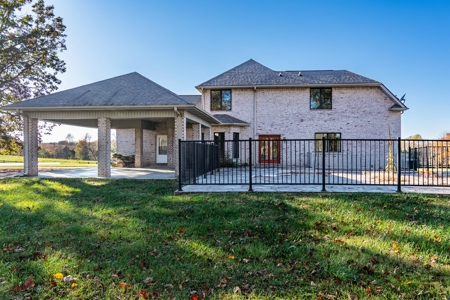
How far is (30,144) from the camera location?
504 inches

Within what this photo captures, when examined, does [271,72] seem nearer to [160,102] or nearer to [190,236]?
[160,102]

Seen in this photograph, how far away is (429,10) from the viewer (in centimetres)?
1449

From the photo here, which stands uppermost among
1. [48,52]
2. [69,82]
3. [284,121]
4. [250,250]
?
[48,52]

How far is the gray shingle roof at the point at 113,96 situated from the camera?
12.0m

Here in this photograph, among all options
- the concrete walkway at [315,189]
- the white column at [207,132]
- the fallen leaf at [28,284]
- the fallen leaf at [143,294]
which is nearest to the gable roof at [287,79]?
the white column at [207,132]

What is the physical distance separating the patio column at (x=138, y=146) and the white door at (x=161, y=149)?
5.74ft

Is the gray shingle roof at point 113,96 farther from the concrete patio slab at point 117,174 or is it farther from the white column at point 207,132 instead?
the white column at point 207,132

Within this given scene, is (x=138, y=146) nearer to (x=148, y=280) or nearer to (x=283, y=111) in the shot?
(x=283, y=111)

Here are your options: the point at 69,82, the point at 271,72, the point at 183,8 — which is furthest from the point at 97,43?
the point at 271,72

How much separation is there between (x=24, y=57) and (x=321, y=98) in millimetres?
20856

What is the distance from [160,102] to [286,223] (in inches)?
325

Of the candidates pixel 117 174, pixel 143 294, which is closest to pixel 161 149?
pixel 117 174


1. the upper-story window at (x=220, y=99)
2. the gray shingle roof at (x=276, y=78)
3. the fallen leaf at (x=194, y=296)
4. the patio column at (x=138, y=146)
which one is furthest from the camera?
the upper-story window at (x=220, y=99)

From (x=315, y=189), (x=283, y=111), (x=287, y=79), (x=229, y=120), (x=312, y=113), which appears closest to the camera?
(x=315, y=189)
